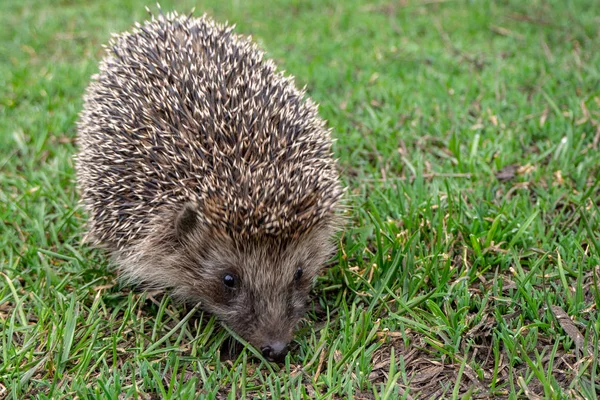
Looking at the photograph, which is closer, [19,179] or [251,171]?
[251,171]

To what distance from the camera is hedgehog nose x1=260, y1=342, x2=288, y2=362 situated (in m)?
3.99

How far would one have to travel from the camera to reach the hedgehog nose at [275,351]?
399 cm

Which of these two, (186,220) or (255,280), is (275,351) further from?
(186,220)

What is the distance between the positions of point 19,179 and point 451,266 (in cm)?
398

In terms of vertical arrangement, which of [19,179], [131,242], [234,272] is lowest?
[234,272]

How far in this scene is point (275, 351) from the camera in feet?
13.1

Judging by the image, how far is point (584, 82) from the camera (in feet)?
21.7

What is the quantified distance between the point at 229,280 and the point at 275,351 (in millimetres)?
629

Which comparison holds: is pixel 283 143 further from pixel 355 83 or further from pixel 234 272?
pixel 355 83

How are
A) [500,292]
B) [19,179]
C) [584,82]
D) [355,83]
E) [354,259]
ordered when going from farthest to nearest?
[355,83] < [584,82] < [19,179] < [354,259] < [500,292]

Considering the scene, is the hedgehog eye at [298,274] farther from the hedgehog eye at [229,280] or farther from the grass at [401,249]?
the hedgehog eye at [229,280]

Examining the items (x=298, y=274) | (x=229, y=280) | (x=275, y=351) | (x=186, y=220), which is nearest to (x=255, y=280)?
(x=229, y=280)

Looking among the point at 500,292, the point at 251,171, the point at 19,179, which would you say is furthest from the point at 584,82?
the point at 19,179

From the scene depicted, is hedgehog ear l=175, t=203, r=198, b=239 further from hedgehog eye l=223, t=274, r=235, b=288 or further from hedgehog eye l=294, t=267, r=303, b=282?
hedgehog eye l=294, t=267, r=303, b=282
